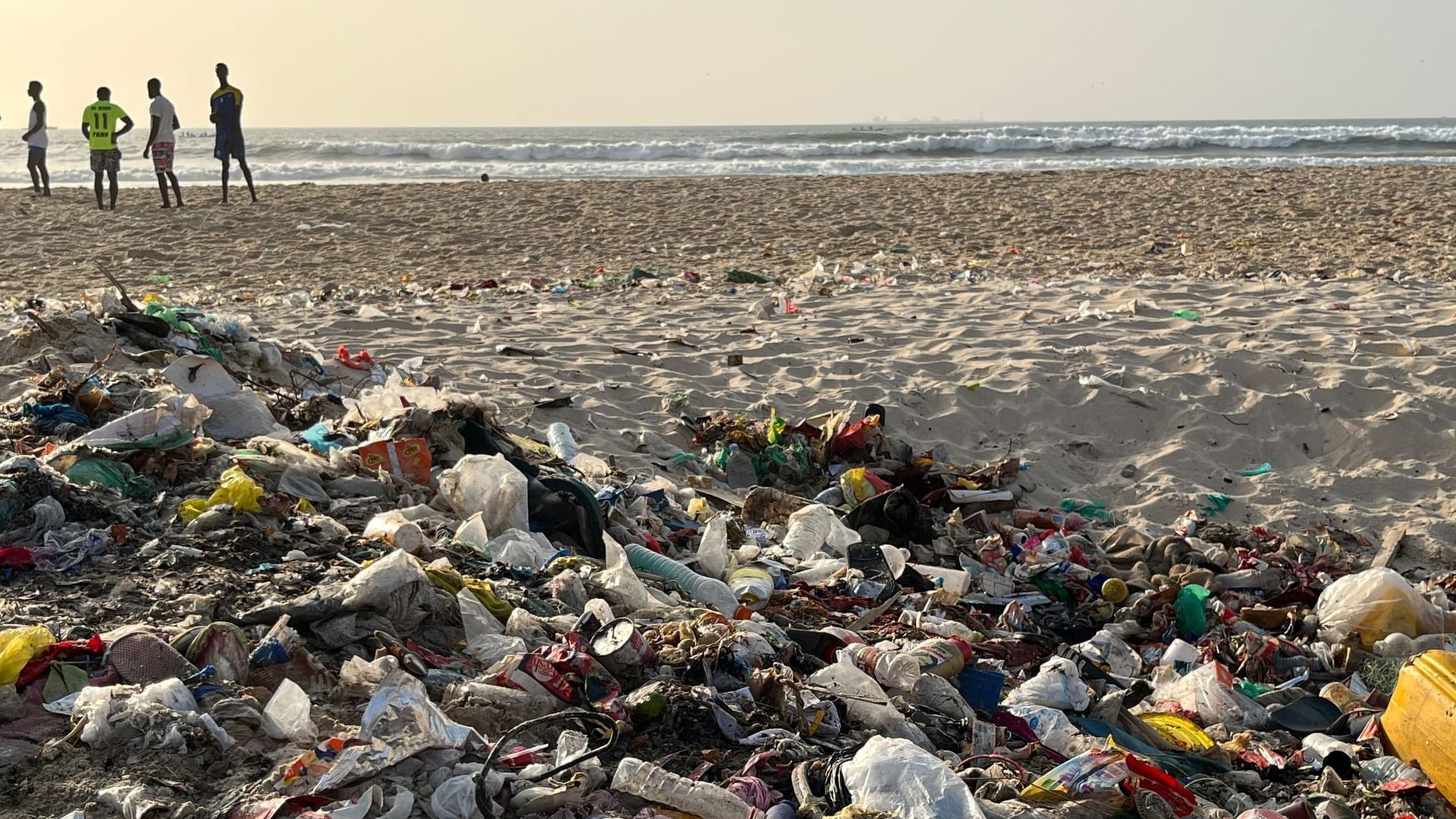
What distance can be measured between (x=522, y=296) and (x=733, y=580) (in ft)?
15.0

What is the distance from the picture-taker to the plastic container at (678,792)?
2.16 meters

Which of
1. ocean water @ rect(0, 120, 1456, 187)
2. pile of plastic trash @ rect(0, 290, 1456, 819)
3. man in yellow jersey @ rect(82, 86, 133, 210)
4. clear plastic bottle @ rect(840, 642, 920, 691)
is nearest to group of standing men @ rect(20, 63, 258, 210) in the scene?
man in yellow jersey @ rect(82, 86, 133, 210)

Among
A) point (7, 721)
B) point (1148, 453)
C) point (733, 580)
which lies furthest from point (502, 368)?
point (7, 721)

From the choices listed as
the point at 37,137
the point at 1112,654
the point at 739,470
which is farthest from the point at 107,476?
the point at 37,137

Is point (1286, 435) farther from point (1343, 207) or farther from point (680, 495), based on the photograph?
point (1343, 207)

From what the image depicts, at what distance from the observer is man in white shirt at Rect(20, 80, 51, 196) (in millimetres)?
12422

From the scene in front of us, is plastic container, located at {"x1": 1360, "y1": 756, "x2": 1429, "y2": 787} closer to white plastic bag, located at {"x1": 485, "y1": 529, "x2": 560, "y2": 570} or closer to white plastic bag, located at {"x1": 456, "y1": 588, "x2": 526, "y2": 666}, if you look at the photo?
white plastic bag, located at {"x1": 456, "y1": 588, "x2": 526, "y2": 666}

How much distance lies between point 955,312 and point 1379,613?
3707 millimetres

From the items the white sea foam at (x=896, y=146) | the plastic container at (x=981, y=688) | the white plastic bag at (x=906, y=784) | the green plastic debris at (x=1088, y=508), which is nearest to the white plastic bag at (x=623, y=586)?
the plastic container at (x=981, y=688)

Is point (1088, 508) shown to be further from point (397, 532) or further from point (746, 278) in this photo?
point (746, 278)

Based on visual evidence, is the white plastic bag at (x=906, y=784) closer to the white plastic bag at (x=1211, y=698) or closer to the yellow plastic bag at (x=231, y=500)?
the white plastic bag at (x=1211, y=698)

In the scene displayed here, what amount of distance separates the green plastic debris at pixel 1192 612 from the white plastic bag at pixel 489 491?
2.28 m

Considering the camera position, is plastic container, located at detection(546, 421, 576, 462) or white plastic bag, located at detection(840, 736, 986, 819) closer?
white plastic bag, located at detection(840, 736, 986, 819)

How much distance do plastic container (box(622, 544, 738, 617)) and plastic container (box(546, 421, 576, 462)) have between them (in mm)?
1133
